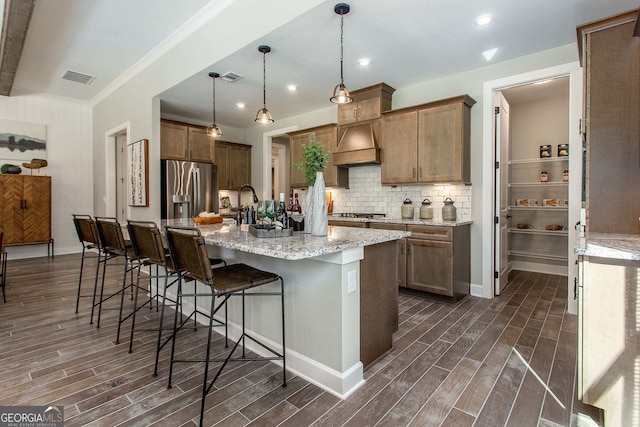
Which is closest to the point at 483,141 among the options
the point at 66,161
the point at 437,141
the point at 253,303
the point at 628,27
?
the point at 437,141

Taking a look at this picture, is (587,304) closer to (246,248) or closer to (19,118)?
(246,248)

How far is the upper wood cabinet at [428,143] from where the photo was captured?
12.6 ft

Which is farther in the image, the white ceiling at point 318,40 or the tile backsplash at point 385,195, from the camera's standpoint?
the tile backsplash at point 385,195

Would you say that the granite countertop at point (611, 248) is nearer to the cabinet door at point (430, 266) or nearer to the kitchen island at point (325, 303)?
the kitchen island at point (325, 303)

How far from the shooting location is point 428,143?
4055 millimetres

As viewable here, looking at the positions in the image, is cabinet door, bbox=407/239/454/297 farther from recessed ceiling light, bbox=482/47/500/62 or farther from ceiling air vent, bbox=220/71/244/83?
ceiling air vent, bbox=220/71/244/83

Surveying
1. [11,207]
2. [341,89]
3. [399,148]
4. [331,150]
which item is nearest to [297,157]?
[331,150]

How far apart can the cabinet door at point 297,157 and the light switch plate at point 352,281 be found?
3704mm

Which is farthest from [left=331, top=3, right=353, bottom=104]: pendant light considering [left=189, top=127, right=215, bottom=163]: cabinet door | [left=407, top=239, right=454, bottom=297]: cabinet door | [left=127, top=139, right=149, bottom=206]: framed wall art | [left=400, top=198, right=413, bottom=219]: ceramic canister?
[left=189, top=127, right=215, bottom=163]: cabinet door

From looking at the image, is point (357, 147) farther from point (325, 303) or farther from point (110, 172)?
point (110, 172)

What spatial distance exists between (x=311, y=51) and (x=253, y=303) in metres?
2.59

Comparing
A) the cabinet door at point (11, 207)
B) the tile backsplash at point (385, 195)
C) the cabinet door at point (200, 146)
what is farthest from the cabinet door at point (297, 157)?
the cabinet door at point (11, 207)

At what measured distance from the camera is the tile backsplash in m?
4.15

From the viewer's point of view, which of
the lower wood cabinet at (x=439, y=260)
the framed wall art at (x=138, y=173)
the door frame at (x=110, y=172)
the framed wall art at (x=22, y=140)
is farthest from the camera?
the door frame at (x=110, y=172)
